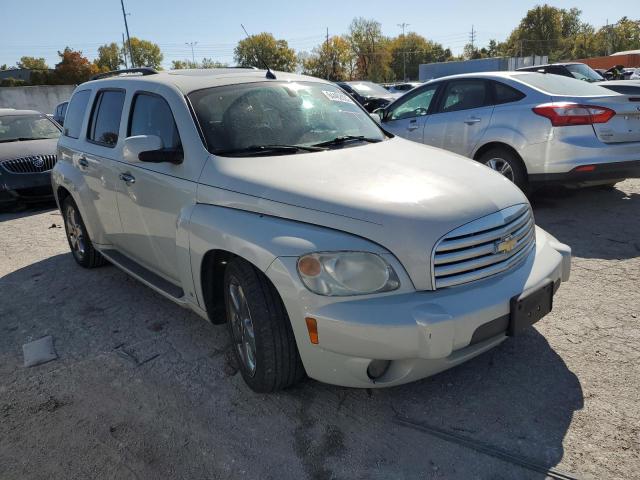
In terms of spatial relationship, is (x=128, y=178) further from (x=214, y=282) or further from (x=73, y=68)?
(x=73, y=68)

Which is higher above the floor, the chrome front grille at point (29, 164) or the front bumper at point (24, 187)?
the chrome front grille at point (29, 164)

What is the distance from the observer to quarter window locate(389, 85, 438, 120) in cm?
690

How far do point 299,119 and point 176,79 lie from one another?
0.95 meters

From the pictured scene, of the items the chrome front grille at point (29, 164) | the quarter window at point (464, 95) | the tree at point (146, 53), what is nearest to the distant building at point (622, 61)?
the quarter window at point (464, 95)

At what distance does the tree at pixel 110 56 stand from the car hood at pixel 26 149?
287ft

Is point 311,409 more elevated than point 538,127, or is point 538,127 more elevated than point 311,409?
point 538,127

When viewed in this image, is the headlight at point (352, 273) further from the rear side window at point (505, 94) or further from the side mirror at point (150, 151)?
the rear side window at point (505, 94)

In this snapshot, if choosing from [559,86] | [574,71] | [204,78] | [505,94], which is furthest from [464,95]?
[574,71]

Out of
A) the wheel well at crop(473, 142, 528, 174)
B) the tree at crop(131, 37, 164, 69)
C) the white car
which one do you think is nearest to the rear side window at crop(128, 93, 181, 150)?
the white car

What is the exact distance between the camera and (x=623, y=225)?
17.3 feet

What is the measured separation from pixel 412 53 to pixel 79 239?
101 meters

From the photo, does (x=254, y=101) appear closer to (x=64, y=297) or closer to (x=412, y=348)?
(x=412, y=348)

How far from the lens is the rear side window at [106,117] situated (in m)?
4.05

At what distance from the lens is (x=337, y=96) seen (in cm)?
400
